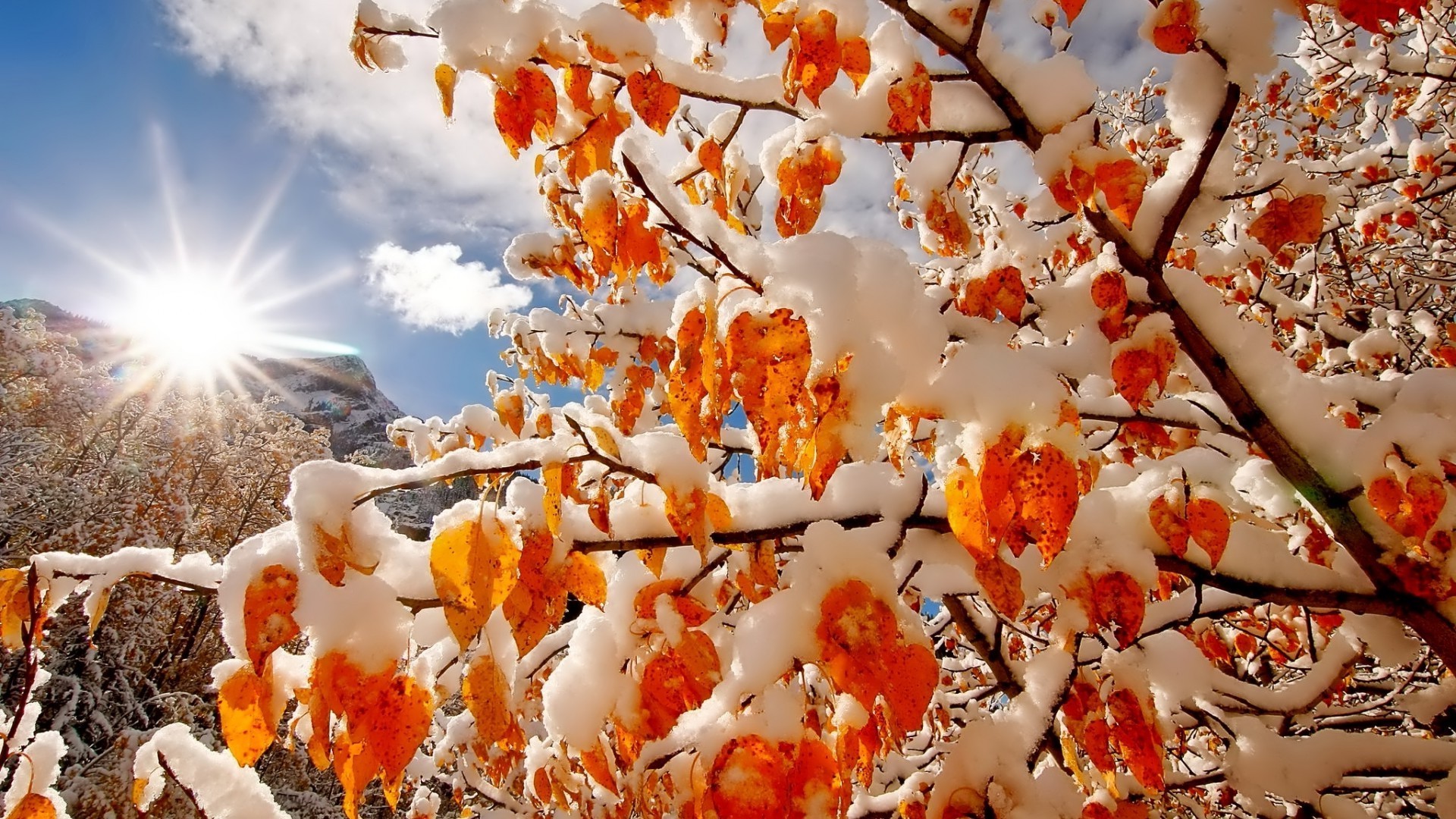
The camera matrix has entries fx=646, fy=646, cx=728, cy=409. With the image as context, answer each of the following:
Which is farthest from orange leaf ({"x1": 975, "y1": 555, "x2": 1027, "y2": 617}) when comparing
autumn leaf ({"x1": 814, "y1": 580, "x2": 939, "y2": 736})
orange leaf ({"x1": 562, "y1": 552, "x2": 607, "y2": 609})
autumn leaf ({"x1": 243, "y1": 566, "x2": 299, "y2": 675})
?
autumn leaf ({"x1": 243, "y1": 566, "x2": 299, "y2": 675})

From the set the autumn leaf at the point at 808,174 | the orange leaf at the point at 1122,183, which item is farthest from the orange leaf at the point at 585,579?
the orange leaf at the point at 1122,183

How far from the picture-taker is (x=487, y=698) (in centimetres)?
106

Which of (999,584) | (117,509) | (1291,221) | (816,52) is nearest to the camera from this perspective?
(999,584)

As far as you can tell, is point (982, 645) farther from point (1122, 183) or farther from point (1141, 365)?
point (1122, 183)

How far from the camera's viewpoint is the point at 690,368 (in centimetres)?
103

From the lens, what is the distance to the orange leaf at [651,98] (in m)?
1.29

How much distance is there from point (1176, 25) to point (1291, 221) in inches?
22.5

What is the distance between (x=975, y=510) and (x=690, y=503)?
0.44m

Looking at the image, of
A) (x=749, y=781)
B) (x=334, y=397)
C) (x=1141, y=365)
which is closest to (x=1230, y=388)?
(x=1141, y=365)

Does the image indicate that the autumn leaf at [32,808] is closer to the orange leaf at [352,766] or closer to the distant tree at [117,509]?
the orange leaf at [352,766]

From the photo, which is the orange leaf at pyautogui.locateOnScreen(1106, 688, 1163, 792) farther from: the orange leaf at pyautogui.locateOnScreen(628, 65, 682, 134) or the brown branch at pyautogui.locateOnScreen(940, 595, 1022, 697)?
the orange leaf at pyautogui.locateOnScreen(628, 65, 682, 134)

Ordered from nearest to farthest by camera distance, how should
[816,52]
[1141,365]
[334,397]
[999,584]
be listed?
[999,584], [816,52], [1141,365], [334,397]

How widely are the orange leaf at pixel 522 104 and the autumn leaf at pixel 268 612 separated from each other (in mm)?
859

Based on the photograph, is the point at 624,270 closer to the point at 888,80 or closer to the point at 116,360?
the point at 888,80
